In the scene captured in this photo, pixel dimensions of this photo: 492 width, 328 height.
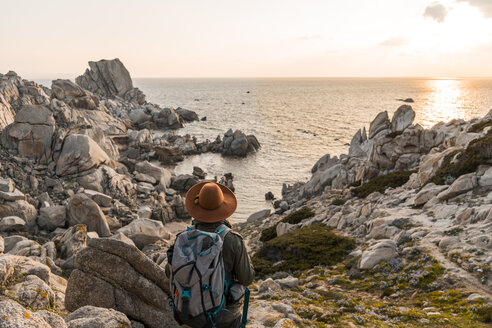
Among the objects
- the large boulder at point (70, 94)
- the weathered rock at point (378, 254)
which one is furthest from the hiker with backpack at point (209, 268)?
the large boulder at point (70, 94)

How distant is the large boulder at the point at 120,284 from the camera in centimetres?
778

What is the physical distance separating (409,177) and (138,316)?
22190mm

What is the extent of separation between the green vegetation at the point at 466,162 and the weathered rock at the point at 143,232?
66.6 feet

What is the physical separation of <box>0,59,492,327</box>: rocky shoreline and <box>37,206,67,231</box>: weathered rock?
0.14 m

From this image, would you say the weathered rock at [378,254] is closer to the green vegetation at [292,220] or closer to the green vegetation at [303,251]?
the green vegetation at [303,251]

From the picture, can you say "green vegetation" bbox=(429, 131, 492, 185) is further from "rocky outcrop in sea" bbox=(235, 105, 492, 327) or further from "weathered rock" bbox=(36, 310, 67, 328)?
"weathered rock" bbox=(36, 310, 67, 328)

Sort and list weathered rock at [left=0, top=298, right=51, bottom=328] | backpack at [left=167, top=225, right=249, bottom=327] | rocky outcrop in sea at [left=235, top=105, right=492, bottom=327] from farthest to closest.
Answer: rocky outcrop in sea at [left=235, top=105, right=492, bottom=327]
backpack at [left=167, top=225, right=249, bottom=327]
weathered rock at [left=0, top=298, right=51, bottom=328]

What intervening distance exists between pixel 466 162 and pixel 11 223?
30.4 metres

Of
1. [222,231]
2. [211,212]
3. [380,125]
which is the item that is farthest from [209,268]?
[380,125]

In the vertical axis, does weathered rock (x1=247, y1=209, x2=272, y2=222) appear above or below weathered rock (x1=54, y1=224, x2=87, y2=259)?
below

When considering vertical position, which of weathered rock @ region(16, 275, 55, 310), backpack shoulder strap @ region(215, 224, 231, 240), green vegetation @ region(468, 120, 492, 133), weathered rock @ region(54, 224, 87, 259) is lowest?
weathered rock @ region(54, 224, 87, 259)

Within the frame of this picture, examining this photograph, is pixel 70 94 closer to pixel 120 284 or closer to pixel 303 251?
pixel 303 251

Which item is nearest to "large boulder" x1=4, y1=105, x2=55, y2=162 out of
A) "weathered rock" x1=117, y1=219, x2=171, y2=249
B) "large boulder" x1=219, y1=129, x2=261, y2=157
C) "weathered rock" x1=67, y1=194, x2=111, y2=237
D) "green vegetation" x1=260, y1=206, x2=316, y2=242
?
"weathered rock" x1=67, y1=194, x2=111, y2=237

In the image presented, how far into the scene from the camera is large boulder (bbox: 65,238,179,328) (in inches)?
306
